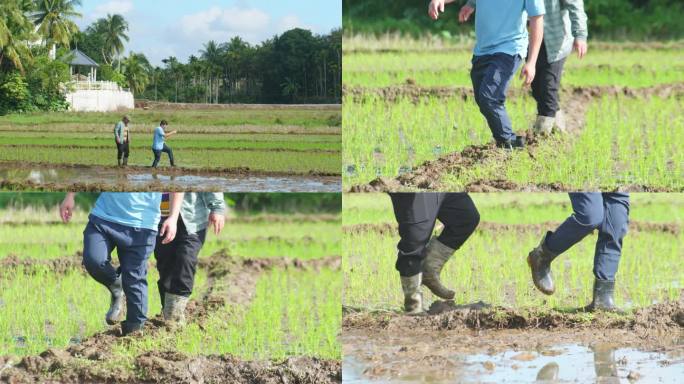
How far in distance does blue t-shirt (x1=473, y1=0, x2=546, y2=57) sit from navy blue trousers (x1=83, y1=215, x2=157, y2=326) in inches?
90.6

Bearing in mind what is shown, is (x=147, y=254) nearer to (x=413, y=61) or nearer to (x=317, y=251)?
(x=317, y=251)

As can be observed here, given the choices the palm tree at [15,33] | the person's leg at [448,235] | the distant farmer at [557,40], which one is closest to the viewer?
the person's leg at [448,235]

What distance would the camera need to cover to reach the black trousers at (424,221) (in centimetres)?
834

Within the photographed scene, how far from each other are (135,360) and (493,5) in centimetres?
291

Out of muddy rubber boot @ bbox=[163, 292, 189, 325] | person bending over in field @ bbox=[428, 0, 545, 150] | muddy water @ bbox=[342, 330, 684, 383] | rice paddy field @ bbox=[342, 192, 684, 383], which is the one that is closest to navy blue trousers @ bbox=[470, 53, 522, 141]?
person bending over in field @ bbox=[428, 0, 545, 150]

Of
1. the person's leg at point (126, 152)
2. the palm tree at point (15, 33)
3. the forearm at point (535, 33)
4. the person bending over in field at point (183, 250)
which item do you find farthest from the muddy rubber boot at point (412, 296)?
the palm tree at point (15, 33)

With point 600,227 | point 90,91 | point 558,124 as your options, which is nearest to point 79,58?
point 90,91

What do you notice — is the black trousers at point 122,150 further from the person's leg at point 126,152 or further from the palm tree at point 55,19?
the palm tree at point 55,19

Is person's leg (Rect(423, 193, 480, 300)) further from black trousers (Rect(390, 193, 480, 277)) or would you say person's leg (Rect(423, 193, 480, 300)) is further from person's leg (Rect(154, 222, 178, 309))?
person's leg (Rect(154, 222, 178, 309))

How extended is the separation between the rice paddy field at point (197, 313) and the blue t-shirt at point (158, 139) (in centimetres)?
95

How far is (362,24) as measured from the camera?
15750 mm

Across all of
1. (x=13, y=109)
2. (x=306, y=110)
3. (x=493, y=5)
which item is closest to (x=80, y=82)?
(x=13, y=109)

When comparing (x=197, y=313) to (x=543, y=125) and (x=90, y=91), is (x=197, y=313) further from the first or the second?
(x=543, y=125)

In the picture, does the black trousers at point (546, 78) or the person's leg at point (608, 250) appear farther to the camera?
the black trousers at point (546, 78)
